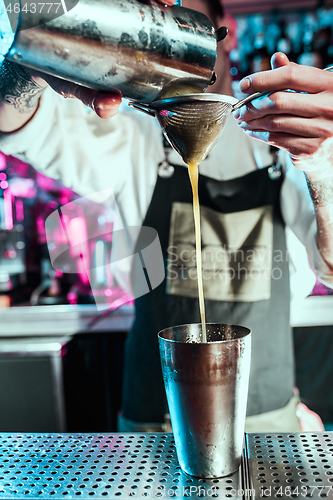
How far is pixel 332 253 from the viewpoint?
1.34 meters

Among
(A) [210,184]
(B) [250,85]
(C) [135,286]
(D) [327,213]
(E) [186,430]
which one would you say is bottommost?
(E) [186,430]

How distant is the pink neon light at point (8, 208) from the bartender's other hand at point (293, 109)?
10.2ft

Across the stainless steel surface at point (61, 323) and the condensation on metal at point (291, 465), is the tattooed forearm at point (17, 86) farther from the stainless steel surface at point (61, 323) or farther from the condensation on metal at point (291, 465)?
the stainless steel surface at point (61, 323)

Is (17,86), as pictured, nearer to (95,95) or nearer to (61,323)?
(95,95)

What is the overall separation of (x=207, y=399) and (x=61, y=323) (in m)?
2.19

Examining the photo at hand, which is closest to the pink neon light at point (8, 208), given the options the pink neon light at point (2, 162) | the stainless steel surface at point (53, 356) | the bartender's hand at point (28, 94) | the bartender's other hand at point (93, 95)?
the pink neon light at point (2, 162)

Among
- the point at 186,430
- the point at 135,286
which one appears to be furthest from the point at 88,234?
the point at 186,430

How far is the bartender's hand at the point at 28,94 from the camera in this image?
0.82 m

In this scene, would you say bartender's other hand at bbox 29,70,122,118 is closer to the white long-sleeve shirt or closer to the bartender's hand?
the bartender's hand

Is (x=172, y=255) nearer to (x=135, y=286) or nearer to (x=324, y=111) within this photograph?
(x=135, y=286)

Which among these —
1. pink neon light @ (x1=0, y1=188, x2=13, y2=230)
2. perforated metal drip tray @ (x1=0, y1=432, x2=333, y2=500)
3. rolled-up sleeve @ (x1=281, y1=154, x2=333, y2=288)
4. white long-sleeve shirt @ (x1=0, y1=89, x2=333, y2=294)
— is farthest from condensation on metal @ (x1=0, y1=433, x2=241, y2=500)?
pink neon light @ (x1=0, y1=188, x2=13, y2=230)

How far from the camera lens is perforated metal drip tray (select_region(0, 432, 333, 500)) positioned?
0.67m

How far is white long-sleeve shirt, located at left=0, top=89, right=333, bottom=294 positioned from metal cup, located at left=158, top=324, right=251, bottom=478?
101 centimetres

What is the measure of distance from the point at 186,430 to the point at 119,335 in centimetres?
213
